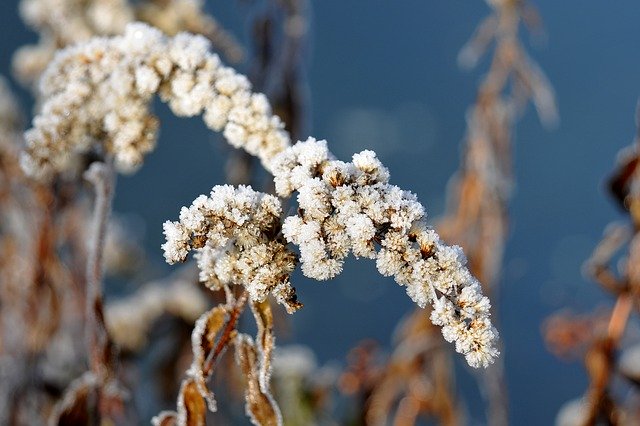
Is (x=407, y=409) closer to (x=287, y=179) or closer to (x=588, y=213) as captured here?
(x=287, y=179)

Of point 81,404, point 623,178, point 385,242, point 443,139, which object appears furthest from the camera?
point 443,139

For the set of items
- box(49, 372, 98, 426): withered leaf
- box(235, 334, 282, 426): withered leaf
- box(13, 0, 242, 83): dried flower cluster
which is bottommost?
box(235, 334, 282, 426): withered leaf

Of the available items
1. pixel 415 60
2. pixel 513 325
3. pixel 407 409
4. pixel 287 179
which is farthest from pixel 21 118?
pixel 415 60

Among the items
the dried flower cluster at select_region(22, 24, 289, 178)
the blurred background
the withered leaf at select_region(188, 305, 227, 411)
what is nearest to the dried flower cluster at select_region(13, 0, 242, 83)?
the dried flower cluster at select_region(22, 24, 289, 178)

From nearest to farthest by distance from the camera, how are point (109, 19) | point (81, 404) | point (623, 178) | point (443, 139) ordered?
point (81, 404), point (623, 178), point (109, 19), point (443, 139)

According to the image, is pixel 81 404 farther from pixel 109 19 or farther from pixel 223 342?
pixel 109 19

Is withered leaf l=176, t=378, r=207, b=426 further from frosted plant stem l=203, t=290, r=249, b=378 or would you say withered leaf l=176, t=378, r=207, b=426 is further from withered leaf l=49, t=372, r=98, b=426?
withered leaf l=49, t=372, r=98, b=426

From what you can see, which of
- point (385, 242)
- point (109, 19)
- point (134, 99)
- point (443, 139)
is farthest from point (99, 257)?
point (443, 139)

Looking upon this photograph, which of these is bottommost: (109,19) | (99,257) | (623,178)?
(99,257)

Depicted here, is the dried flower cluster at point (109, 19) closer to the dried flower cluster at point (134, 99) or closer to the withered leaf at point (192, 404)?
the dried flower cluster at point (134, 99)
